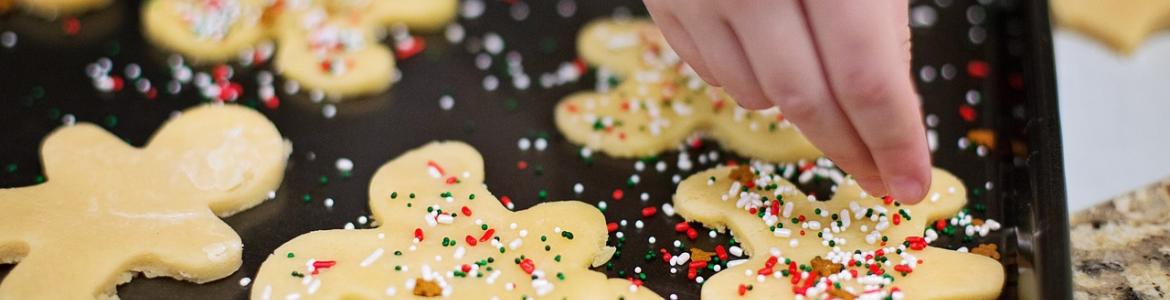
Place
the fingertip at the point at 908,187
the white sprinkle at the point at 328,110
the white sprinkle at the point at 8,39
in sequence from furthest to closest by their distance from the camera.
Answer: the white sprinkle at the point at 8,39 < the white sprinkle at the point at 328,110 < the fingertip at the point at 908,187

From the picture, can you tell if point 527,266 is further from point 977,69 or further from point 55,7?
point 55,7

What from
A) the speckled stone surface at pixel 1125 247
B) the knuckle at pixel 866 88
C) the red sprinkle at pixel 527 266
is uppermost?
the knuckle at pixel 866 88

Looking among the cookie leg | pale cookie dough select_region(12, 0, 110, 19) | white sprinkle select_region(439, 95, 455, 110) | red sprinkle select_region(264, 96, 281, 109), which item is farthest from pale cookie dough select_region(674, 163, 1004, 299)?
pale cookie dough select_region(12, 0, 110, 19)

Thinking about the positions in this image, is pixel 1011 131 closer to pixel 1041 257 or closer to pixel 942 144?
pixel 942 144

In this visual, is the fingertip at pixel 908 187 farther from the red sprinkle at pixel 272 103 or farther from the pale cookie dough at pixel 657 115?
the red sprinkle at pixel 272 103

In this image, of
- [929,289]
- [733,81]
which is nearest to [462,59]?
[733,81]

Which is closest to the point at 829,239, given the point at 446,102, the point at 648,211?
the point at 648,211

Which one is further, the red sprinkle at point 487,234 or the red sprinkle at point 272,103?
the red sprinkle at point 272,103

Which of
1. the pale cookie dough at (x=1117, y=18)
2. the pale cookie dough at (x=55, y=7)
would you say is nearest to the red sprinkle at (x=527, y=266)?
the pale cookie dough at (x=55, y=7)
